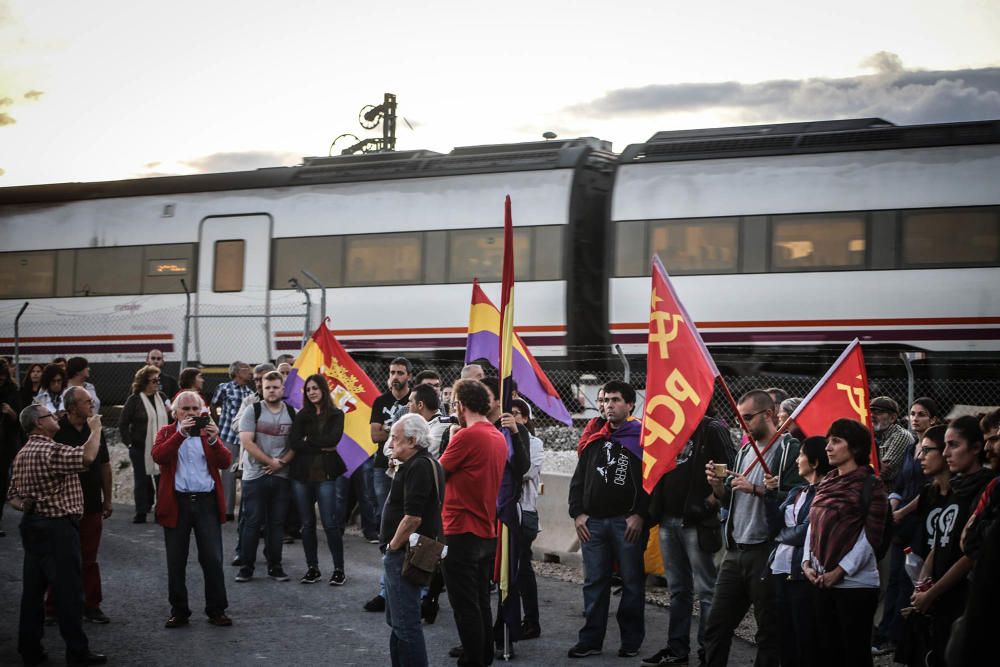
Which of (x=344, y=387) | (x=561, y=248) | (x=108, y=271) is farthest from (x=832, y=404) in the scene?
(x=108, y=271)

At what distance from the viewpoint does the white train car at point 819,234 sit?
16.0 meters

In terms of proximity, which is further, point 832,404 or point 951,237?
point 951,237

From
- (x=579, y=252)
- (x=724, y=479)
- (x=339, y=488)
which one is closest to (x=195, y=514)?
(x=339, y=488)

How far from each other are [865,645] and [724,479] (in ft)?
5.47

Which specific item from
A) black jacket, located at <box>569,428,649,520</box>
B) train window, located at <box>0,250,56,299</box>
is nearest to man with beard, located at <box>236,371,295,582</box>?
black jacket, located at <box>569,428,649,520</box>

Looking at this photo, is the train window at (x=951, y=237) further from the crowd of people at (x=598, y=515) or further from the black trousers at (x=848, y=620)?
the black trousers at (x=848, y=620)

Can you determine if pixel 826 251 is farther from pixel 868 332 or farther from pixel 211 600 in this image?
pixel 211 600

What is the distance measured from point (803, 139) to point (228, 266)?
30.0 ft

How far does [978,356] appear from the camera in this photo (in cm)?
1573

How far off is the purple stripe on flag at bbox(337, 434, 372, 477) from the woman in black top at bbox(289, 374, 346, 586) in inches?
22.0

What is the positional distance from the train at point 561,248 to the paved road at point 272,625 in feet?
22.7

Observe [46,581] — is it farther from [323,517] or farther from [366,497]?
[366,497]

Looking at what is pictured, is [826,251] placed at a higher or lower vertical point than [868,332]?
higher

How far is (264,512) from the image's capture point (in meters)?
10.5
